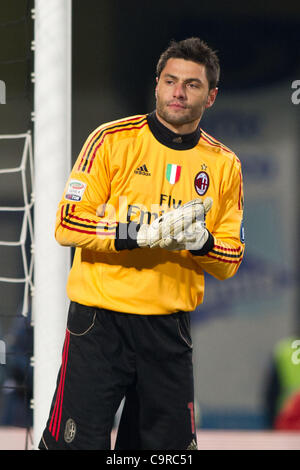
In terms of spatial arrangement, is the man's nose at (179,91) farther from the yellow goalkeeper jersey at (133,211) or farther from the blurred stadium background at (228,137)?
the blurred stadium background at (228,137)

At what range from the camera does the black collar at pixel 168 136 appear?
5.65 feet

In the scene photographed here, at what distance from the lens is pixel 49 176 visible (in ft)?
6.45

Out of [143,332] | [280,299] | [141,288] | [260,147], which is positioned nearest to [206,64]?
[141,288]

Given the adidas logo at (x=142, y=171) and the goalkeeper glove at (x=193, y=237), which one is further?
the adidas logo at (x=142, y=171)

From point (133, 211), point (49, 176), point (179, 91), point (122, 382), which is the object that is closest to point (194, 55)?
point (179, 91)

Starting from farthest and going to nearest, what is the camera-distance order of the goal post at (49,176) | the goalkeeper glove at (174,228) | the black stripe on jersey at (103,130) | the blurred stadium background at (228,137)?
the blurred stadium background at (228,137) → the goal post at (49,176) → the black stripe on jersey at (103,130) → the goalkeeper glove at (174,228)

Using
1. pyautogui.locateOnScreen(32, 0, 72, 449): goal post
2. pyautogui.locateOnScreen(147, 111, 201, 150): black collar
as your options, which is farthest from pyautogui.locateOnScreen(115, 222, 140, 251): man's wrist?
pyautogui.locateOnScreen(32, 0, 72, 449): goal post

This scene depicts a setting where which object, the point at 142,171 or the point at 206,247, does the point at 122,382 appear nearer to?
the point at 206,247

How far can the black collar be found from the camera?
1.72 meters

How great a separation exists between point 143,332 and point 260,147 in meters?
1.93

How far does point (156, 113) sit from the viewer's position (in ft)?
5.74

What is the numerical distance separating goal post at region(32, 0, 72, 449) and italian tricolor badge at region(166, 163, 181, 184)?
403 mm

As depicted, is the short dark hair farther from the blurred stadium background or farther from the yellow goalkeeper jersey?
the blurred stadium background

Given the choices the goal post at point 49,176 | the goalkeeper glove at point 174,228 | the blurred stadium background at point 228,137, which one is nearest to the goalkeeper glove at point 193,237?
the goalkeeper glove at point 174,228
